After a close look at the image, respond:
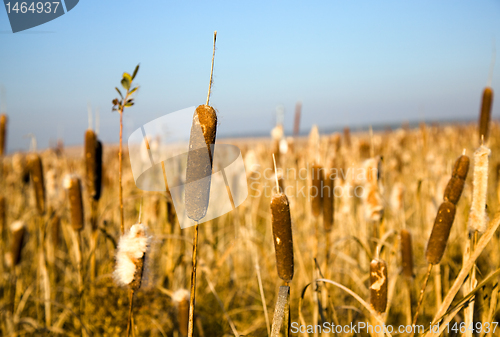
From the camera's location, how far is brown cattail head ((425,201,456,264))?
1009mm

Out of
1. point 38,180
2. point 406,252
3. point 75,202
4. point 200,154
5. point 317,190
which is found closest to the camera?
point 200,154

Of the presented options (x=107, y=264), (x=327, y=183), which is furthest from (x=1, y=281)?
(x=327, y=183)

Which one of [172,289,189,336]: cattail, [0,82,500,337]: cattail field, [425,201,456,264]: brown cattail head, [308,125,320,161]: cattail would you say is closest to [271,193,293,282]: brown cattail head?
[0,82,500,337]: cattail field

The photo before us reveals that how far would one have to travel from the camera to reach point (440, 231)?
3.37 ft

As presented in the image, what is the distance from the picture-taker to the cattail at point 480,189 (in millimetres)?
990

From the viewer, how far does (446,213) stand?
39.9 inches

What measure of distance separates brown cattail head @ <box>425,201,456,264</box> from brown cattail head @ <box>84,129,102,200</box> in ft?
4.95

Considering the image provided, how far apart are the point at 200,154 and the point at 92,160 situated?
3.40 ft

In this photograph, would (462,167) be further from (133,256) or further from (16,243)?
(16,243)

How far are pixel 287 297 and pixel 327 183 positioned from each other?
958 millimetres

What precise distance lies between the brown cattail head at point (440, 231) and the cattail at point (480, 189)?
0.25ft

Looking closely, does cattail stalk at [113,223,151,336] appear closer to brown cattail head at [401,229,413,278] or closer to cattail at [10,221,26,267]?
brown cattail head at [401,229,413,278]

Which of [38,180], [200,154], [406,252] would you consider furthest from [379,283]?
[38,180]

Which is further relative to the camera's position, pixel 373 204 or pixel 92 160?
pixel 373 204
